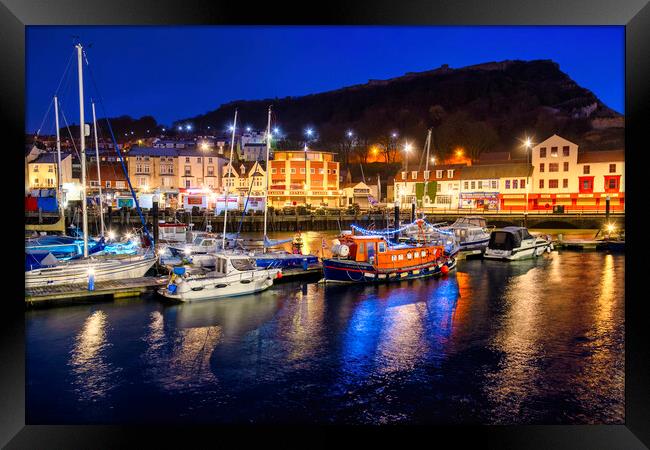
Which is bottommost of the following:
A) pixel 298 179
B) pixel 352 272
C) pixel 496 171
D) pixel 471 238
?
pixel 352 272

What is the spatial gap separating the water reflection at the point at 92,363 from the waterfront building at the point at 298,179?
4514 cm

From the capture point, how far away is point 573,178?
1800 inches

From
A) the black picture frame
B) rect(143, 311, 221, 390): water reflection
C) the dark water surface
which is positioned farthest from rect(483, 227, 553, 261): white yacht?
the black picture frame

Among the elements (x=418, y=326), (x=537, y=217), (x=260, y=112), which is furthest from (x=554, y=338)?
(x=260, y=112)

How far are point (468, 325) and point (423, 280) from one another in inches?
277

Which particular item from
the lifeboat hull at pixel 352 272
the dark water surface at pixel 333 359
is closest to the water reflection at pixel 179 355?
the dark water surface at pixel 333 359

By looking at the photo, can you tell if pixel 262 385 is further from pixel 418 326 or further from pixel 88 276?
pixel 88 276

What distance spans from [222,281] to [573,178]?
126 feet

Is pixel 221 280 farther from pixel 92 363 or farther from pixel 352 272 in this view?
pixel 92 363

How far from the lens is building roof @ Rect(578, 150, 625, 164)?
4381 centimetres

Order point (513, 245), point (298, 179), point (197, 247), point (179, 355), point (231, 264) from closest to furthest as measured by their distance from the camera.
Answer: point (179, 355)
point (231, 264)
point (197, 247)
point (513, 245)
point (298, 179)

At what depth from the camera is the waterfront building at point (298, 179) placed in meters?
58.2

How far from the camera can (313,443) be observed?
5.48 m
